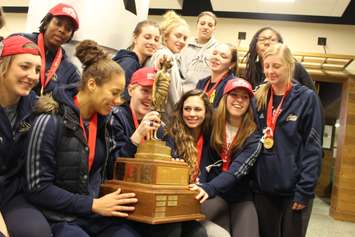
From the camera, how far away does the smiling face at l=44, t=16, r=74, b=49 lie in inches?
87.9

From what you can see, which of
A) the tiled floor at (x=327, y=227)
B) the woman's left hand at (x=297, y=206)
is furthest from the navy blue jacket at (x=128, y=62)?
the tiled floor at (x=327, y=227)

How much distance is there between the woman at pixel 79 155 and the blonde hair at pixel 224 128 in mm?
671

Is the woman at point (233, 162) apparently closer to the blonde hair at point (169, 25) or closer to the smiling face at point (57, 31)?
the blonde hair at point (169, 25)

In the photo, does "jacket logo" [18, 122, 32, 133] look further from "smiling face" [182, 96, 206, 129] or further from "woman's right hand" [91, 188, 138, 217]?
"smiling face" [182, 96, 206, 129]

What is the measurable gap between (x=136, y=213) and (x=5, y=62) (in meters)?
0.79

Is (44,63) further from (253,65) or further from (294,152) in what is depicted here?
(294,152)

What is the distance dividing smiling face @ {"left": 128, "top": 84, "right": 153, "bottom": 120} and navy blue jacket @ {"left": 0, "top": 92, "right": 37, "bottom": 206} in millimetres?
534

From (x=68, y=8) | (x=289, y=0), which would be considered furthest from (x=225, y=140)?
(x=289, y=0)

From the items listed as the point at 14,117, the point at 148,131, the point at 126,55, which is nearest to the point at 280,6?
the point at 126,55

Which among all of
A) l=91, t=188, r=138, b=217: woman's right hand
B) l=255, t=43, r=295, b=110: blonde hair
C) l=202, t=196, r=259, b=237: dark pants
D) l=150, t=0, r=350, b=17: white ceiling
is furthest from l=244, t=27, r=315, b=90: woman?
l=150, t=0, r=350, b=17: white ceiling

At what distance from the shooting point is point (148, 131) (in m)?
1.72

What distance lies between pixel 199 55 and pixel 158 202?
1660 millimetres

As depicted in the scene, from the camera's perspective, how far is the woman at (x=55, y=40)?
2.22 meters

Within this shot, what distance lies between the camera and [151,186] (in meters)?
1.56
